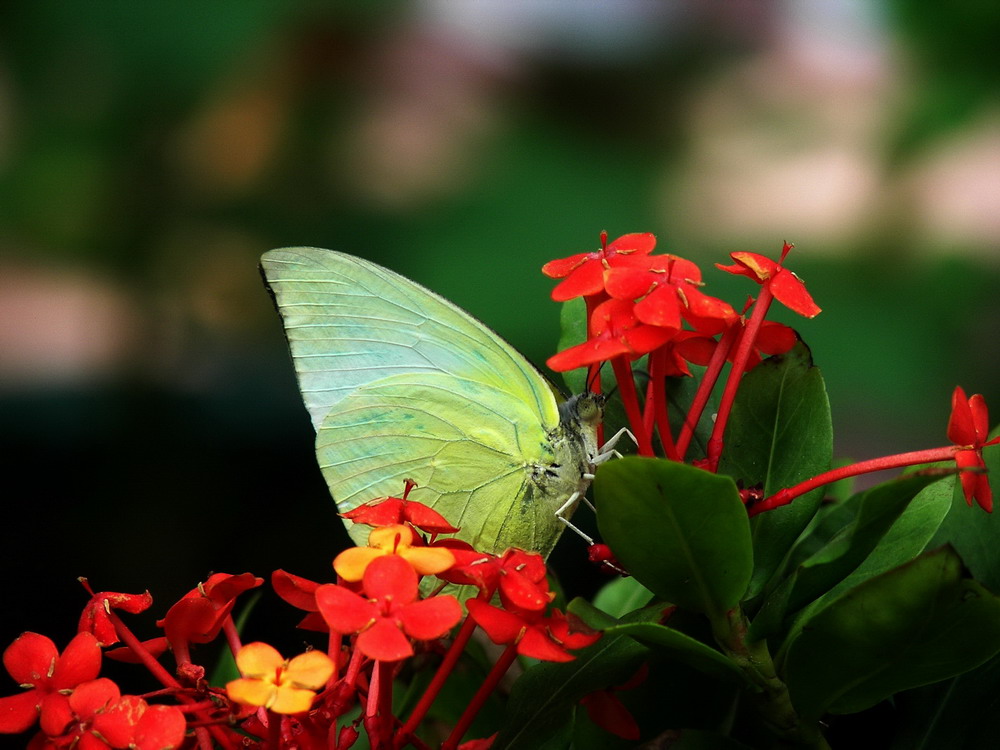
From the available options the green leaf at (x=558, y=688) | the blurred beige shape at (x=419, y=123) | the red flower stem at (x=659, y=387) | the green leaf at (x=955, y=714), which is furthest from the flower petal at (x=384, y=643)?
the blurred beige shape at (x=419, y=123)

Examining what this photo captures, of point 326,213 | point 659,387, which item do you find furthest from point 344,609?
point 326,213

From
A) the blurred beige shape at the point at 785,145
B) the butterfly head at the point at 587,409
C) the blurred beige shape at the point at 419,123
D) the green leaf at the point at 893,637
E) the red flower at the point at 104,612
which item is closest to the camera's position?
the green leaf at the point at 893,637

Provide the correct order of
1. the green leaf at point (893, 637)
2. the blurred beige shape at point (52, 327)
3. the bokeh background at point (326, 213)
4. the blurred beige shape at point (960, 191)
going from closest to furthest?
1. the green leaf at point (893, 637)
2. the blurred beige shape at point (960, 191)
3. the bokeh background at point (326, 213)
4. the blurred beige shape at point (52, 327)

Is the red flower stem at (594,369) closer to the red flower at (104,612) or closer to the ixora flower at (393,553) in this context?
the ixora flower at (393,553)

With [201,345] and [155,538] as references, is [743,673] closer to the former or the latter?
[155,538]

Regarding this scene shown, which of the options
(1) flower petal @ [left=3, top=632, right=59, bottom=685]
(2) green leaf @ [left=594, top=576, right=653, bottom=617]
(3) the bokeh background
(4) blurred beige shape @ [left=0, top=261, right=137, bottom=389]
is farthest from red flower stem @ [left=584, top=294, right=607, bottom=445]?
(4) blurred beige shape @ [left=0, top=261, right=137, bottom=389]

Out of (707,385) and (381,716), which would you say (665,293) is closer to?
(707,385)

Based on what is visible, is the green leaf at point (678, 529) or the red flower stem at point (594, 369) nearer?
the green leaf at point (678, 529)

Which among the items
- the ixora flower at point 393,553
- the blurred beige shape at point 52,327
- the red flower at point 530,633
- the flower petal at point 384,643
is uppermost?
the ixora flower at point 393,553
